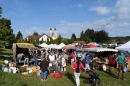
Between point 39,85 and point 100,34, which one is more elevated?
point 100,34

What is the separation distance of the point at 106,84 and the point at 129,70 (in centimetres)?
625

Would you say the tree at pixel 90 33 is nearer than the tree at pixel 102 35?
No

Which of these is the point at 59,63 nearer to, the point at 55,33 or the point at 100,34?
the point at 100,34

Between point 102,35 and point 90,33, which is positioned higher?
point 90,33

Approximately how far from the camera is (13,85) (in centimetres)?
951

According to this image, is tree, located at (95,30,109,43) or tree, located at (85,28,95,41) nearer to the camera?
tree, located at (95,30,109,43)

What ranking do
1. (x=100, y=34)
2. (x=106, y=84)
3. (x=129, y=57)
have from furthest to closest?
(x=100, y=34), (x=129, y=57), (x=106, y=84)

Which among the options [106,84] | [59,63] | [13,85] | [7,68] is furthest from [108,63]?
[13,85]

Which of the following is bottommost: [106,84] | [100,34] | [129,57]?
[106,84]

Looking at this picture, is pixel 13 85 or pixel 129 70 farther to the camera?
pixel 129 70

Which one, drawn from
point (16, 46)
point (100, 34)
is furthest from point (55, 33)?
point (16, 46)

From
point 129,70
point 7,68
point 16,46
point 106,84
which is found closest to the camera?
point 106,84

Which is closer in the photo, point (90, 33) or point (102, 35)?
point (102, 35)

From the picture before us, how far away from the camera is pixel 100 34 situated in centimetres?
8619
